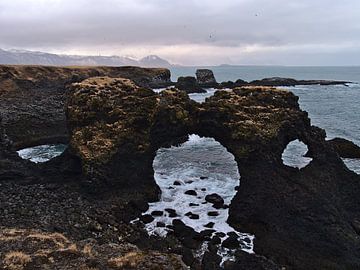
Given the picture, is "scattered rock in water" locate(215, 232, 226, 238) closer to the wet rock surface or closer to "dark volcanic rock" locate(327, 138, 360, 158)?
the wet rock surface

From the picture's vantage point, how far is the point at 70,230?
3338cm

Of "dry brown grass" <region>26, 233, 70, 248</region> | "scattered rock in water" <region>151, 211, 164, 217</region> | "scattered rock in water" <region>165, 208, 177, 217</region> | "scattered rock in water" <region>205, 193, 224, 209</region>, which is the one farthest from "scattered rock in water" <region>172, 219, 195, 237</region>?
"dry brown grass" <region>26, 233, 70, 248</region>

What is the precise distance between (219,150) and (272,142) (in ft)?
71.8

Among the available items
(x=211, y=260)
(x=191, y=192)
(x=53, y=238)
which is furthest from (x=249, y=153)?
(x=53, y=238)

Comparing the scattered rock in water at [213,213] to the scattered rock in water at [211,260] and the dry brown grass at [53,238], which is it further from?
the dry brown grass at [53,238]

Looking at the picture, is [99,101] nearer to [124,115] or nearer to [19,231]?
[124,115]

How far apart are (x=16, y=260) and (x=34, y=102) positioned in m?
65.3

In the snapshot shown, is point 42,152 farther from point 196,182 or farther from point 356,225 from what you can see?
point 356,225

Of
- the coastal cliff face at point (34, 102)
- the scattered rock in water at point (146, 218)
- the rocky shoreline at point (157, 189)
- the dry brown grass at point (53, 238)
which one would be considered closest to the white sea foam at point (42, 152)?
the coastal cliff face at point (34, 102)

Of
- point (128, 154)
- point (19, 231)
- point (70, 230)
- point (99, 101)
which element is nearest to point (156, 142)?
point (128, 154)

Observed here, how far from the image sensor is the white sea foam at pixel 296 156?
5297cm

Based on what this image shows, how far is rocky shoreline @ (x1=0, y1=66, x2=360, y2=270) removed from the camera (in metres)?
29.6

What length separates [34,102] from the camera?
85.3 meters

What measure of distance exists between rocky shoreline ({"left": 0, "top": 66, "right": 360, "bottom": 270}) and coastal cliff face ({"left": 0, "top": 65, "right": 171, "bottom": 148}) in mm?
21767
